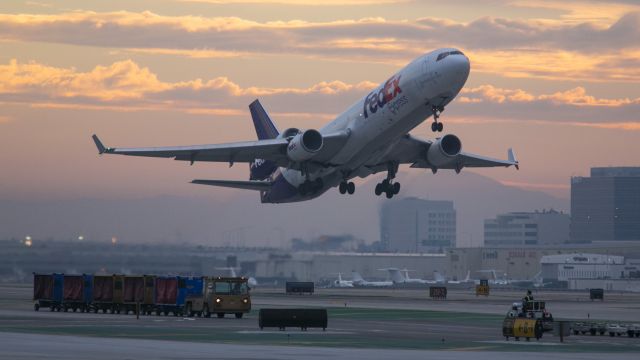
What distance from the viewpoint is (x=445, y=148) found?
79.9 meters

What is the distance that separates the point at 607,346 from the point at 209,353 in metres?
16.8

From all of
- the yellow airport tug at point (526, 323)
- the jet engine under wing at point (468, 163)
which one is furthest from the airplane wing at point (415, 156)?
the yellow airport tug at point (526, 323)

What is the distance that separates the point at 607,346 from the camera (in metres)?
47.8

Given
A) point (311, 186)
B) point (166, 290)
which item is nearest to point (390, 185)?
point (311, 186)

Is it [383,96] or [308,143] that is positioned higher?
[383,96]

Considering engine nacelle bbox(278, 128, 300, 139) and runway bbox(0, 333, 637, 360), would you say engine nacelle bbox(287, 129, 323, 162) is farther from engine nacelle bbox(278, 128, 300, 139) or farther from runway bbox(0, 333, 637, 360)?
runway bbox(0, 333, 637, 360)

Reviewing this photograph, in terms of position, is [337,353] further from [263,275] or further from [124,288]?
[263,275]

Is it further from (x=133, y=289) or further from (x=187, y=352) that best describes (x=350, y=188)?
(x=187, y=352)

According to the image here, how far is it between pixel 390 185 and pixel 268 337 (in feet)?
117

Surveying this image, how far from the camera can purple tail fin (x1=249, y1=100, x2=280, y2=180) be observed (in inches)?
Answer: 3511

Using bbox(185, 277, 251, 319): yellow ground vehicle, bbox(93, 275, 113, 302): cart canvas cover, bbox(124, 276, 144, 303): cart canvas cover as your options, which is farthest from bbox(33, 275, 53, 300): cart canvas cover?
bbox(185, 277, 251, 319): yellow ground vehicle

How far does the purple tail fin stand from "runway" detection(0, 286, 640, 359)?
18.8 meters

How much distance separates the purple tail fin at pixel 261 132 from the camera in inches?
3511

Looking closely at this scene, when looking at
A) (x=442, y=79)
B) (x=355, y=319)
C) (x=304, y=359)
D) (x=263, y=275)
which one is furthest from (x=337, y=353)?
(x=263, y=275)
